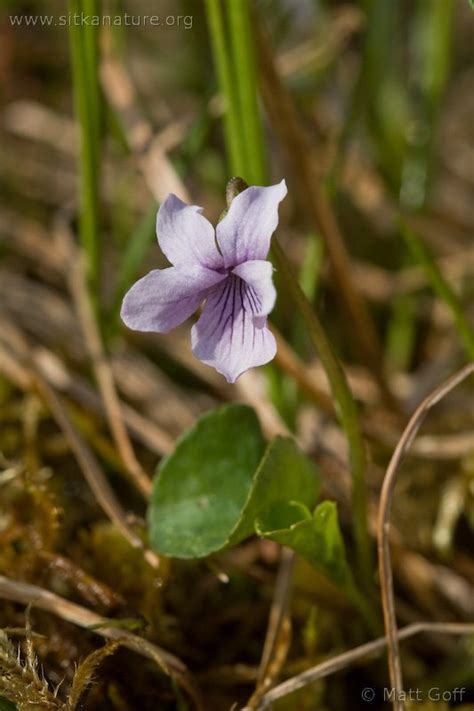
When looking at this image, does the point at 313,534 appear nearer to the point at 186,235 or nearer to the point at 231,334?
the point at 231,334

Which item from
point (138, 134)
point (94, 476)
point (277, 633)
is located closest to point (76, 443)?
point (94, 476)

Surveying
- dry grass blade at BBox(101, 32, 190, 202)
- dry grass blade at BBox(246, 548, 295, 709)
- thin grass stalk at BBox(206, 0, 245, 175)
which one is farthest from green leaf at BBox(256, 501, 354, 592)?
dry grass blade at BBox(101, 32, 190, 202)

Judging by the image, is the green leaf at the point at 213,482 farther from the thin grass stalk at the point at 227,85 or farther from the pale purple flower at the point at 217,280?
the thin grass stalk at the point at 227,85

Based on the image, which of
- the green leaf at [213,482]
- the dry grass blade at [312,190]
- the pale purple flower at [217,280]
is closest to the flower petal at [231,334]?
the pale purple flower at [217,280]

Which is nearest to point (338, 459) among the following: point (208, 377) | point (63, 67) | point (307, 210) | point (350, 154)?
point (208, 377)

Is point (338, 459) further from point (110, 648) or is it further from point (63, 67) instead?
point (63, 67)

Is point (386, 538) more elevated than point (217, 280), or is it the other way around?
point (217, 280)
